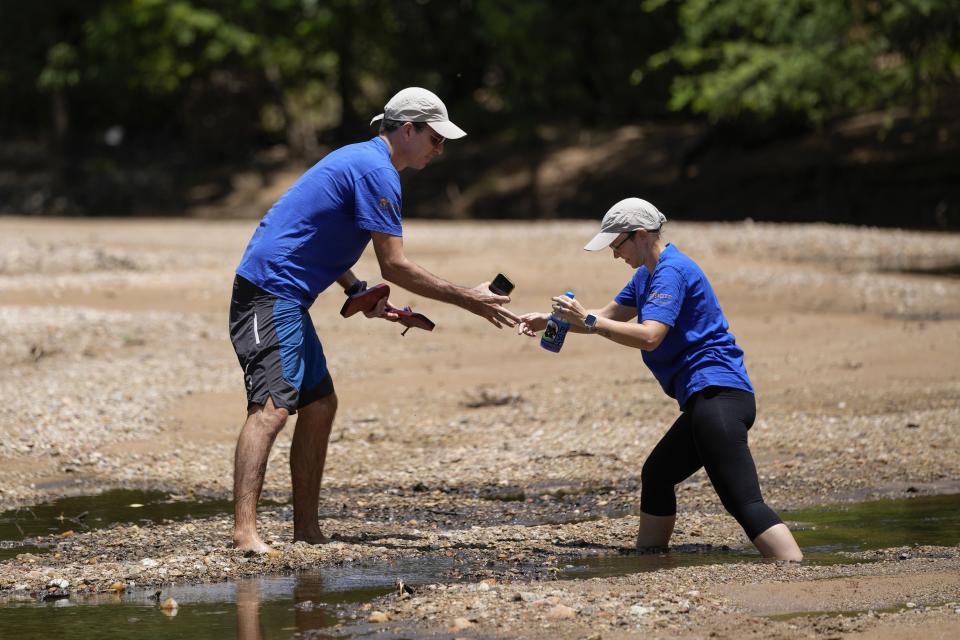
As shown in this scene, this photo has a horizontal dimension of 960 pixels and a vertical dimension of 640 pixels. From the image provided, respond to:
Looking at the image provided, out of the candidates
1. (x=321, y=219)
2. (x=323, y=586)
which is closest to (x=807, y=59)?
(x=321, y=219)

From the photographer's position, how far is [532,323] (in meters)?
6.56

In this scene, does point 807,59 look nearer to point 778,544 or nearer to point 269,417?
point 778,544

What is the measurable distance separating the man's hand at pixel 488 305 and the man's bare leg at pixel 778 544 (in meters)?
1.51

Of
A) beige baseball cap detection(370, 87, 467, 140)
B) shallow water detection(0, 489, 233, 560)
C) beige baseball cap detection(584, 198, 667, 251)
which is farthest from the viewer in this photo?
shallow water detection(0, 489, 233, 560)

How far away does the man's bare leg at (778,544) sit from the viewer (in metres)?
6.02

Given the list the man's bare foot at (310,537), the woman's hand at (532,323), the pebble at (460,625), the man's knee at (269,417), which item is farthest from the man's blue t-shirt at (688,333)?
the man's bare foot at (310,537)

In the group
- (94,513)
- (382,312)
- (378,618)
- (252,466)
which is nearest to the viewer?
(378,618)

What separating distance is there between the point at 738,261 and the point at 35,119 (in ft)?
109

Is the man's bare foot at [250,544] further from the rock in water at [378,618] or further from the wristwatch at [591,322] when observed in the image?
the wristwatch at [591,322]

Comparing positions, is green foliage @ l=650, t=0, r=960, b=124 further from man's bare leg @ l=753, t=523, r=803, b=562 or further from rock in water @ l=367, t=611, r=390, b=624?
rock in water @ l=367, t=611, r=390, b=624

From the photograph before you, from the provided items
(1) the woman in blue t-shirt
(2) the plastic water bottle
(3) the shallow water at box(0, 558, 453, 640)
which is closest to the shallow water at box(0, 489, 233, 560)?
(3) the shallow water at box(0, 558, 453, 640)

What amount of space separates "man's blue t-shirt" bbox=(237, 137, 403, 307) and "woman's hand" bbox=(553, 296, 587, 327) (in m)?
0.81

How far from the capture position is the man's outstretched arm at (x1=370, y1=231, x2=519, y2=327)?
20.6 ft

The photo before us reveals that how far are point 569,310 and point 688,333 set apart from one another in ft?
1.77
